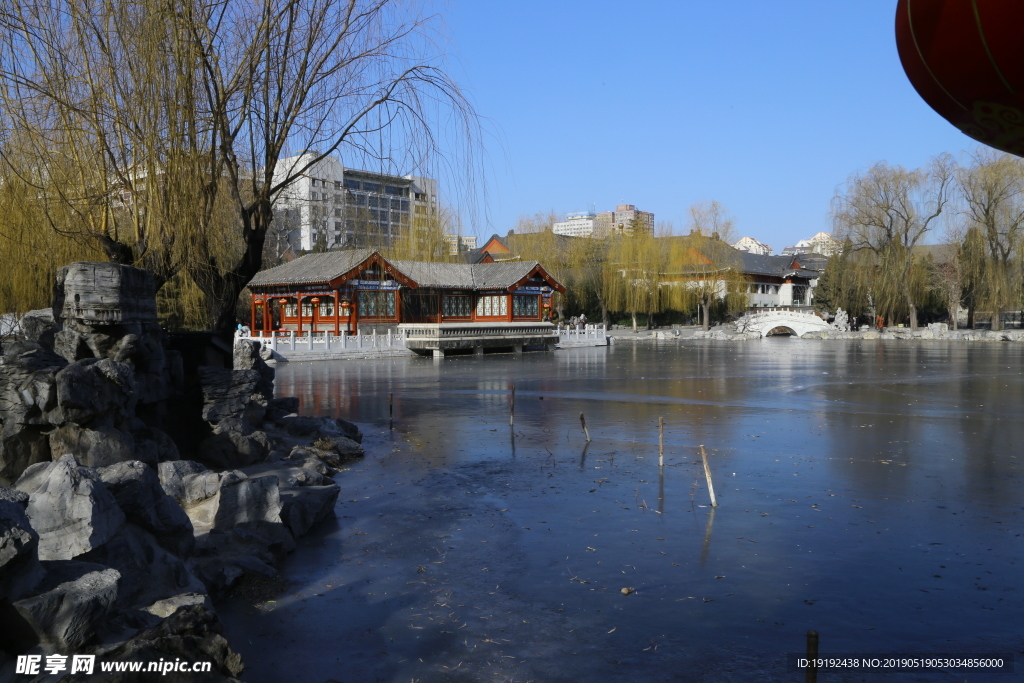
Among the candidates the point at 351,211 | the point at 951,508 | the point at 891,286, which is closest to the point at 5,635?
the point at 351,211

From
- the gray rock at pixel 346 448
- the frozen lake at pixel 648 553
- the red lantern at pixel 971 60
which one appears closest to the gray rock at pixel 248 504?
the frozen lake at pixel 648 553

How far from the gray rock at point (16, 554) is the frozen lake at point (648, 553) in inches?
57.9

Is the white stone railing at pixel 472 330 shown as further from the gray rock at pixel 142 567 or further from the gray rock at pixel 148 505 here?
the gray rock at pixel 142 567

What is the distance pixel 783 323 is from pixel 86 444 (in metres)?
56.9

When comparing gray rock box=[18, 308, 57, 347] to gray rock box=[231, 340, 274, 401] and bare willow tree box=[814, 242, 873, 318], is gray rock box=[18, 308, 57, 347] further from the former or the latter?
bare willow tree box=[814, 242, 873, 318]

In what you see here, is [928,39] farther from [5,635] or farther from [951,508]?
[951,508]

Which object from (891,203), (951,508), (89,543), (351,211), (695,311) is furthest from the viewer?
(695,311)

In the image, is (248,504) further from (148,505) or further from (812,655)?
(812,655)

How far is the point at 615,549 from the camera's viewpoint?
7316mm

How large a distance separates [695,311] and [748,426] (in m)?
53.8

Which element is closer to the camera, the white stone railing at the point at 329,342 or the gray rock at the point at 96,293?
the gray rock at the point at 96,293

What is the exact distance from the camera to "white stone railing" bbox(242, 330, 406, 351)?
107 ft

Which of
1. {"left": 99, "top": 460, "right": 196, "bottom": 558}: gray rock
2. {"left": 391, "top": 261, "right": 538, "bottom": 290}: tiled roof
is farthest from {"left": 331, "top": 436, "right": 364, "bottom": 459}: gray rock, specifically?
{"left": 391, "top": 261, "right": 538, "bottom": 290}: tiled roof

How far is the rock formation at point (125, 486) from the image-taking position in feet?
13.1
